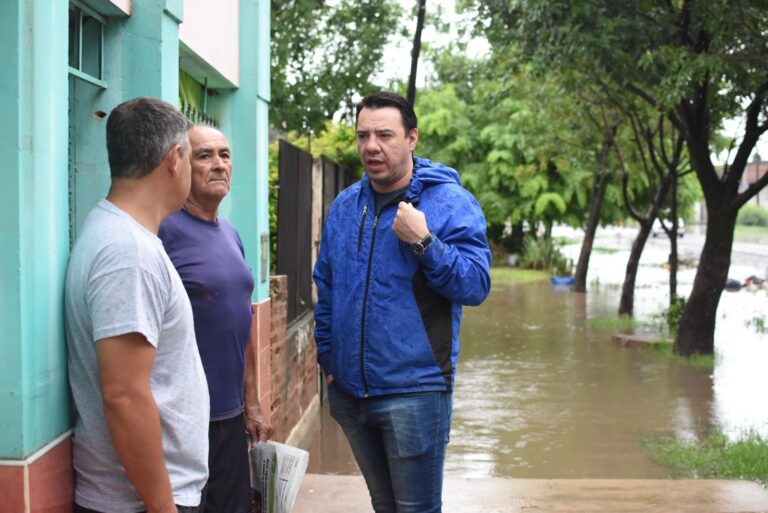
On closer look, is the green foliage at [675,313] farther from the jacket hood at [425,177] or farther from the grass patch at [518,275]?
the grass patch at [518,275]

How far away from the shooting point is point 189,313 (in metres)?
2.68

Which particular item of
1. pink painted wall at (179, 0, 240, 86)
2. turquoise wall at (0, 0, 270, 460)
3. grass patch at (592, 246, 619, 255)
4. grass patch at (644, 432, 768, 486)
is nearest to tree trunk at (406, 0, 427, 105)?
pink painted wall at (179, 0, 240, 86)

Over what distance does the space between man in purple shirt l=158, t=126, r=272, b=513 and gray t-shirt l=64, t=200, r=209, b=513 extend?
2.62ft

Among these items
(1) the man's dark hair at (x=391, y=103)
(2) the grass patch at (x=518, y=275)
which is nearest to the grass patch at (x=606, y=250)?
(2) the grass patch at (x=518, y=275)

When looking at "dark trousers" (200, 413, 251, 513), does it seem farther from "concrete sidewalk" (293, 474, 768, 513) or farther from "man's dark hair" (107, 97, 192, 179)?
"concrete sidewalk" (293, 474, 768, 513)

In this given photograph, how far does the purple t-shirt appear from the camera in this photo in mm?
3516

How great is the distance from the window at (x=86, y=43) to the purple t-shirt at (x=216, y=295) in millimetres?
661

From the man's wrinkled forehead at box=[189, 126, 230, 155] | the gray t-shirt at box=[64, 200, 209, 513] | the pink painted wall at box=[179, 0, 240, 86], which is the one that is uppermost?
the pink painted wall at box=[179, 0, 240, 86]

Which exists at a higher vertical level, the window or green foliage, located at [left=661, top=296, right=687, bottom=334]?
the window

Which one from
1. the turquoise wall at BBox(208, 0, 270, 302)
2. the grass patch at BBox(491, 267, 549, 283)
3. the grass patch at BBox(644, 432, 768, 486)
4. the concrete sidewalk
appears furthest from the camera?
the grass patch at BBox(491, 267, 549, 283)

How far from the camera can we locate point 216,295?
3527mm

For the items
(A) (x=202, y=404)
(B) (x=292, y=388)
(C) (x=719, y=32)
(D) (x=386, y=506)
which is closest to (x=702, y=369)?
(C) (x=719, y=32)

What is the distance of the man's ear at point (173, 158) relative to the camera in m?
2.64

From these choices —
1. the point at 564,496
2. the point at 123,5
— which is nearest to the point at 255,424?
the point at 123,5
